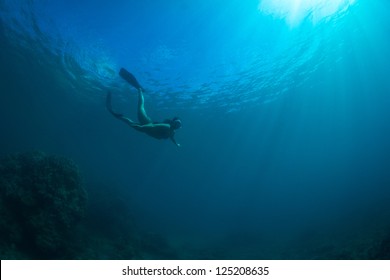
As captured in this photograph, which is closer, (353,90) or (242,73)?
(242,73)

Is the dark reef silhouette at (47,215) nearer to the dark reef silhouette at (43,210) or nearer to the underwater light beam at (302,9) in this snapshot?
the dark reef silhouette at (43,210)

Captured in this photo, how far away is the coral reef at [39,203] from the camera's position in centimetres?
919

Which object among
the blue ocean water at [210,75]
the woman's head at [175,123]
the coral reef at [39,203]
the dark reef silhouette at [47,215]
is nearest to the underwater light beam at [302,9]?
the blue ocean water at [210,75]

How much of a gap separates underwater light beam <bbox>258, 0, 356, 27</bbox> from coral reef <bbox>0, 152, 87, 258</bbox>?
14772 millimetres

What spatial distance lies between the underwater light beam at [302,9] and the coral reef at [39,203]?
14772 millimetres

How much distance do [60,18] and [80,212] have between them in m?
13.1

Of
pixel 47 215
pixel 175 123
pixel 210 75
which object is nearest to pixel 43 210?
pixel 47 215

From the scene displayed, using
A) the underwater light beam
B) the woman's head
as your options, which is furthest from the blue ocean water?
the woman's head

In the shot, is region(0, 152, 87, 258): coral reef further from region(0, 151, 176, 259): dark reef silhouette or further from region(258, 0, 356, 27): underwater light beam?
region(258, 0, 356, 27): underwater light beam

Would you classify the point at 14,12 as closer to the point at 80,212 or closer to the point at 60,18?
the point at 60,18

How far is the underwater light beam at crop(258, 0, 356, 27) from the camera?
1723cm

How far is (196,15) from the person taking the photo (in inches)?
680

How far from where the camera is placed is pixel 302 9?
1789 cm

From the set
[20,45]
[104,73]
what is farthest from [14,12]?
[104,73]
